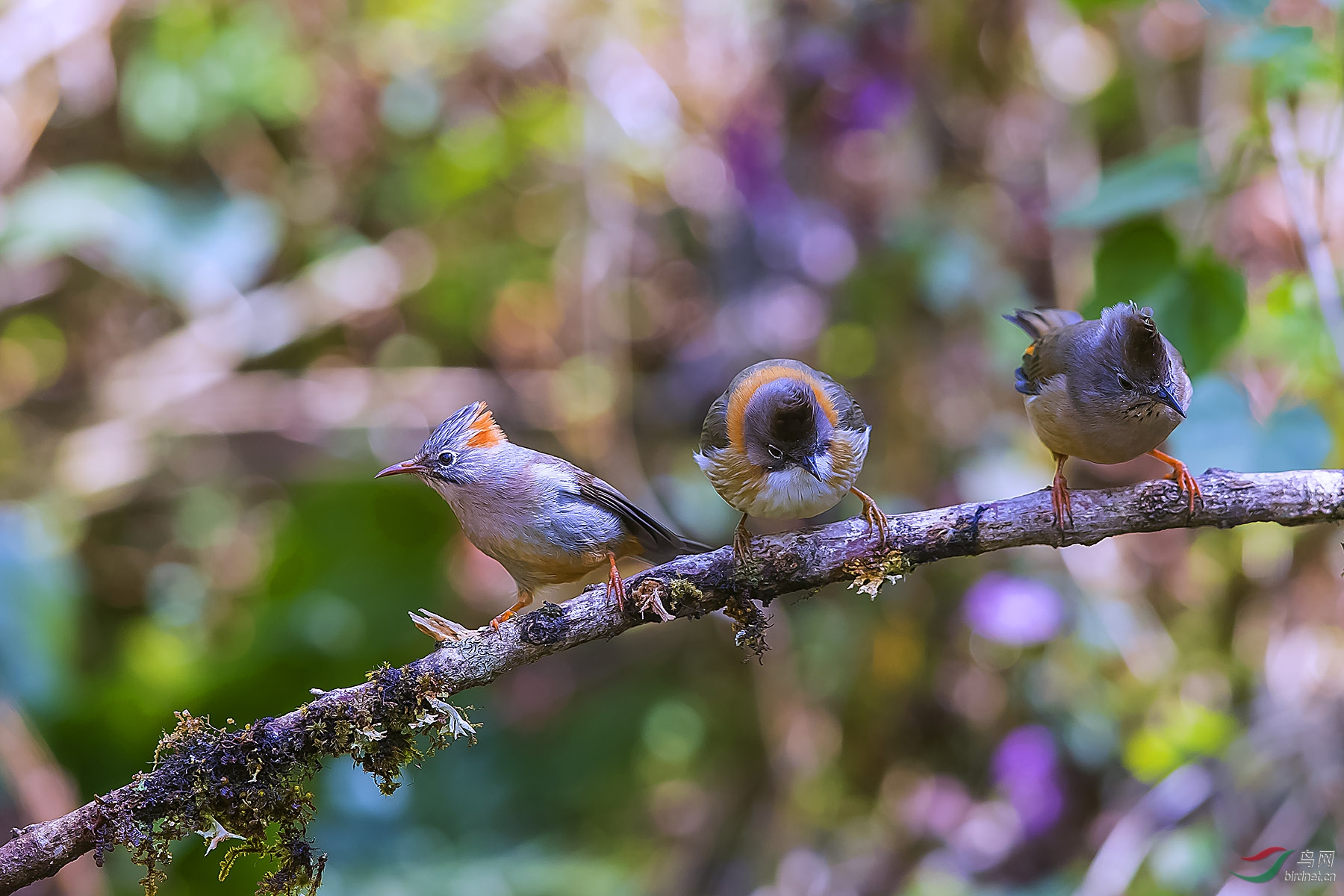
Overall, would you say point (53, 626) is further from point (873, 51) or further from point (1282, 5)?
point (1282, 5)

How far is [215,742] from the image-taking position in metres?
1.36

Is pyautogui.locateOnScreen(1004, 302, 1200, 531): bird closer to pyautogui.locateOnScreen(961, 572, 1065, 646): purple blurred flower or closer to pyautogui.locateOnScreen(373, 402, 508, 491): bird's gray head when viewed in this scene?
pyautogui.locateOnScreen(373, 402, 508, 491): bird's gray head

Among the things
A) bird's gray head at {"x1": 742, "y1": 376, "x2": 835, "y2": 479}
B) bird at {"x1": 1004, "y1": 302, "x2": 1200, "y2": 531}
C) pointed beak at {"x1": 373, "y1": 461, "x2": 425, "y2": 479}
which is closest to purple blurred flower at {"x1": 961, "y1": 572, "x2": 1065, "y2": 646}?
bird at {"x1": 1004, "y1": 302, "x2": 1200, "y2": 531}

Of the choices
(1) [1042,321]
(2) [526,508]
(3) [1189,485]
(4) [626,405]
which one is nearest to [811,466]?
(2) [526,508]

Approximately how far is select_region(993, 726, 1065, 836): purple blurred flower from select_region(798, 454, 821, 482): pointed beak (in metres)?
3.56

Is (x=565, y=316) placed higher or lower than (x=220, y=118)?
lower

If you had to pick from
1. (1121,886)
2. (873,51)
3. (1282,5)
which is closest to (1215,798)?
(1121,886)

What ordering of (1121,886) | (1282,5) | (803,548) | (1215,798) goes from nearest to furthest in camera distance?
(803,548) < (1121,886) < (1215,798) < (1282,5)

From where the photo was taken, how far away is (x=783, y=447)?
4.25 ft

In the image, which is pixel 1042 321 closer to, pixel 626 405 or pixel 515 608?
pixel 515 608

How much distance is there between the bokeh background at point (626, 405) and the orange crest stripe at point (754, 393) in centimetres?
272

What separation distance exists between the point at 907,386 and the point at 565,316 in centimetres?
185

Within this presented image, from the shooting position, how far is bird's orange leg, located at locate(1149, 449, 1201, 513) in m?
1.59

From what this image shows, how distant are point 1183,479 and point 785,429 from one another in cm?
86
